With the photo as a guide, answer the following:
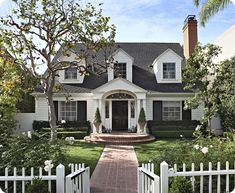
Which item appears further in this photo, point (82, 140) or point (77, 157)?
point (82, 140)

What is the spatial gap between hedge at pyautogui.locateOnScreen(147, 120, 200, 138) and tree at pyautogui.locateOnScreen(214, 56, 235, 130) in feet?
8.47

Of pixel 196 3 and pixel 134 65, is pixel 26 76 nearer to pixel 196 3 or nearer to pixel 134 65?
pixel 196 3

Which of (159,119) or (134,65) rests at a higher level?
(134,65)

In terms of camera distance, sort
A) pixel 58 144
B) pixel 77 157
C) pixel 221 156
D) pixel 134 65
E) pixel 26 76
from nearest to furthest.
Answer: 1. pixel 221 156
2. pixel 58 144
3. pixel 77 157
4. pixel 26 76
5. pixel 134 65

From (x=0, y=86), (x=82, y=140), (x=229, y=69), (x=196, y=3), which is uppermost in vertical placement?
(x=196, y=3)

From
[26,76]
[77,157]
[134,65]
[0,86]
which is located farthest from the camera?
[134,65]

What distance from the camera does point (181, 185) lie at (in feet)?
19.7

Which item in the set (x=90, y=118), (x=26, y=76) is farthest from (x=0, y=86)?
(x=90, y=118)

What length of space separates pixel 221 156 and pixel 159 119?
1789 cm

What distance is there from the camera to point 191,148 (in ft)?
27.2

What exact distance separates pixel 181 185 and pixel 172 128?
1819cm

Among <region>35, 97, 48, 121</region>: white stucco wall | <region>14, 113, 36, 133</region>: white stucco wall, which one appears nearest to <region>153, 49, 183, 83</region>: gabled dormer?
<region>35, 97, 48, 121</region>: white stucco wall

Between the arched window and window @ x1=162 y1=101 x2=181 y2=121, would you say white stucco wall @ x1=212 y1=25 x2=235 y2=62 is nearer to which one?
window @ x1=162 y1=101 x2=181 y2=121

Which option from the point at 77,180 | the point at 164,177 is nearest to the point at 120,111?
the point at 77,180
